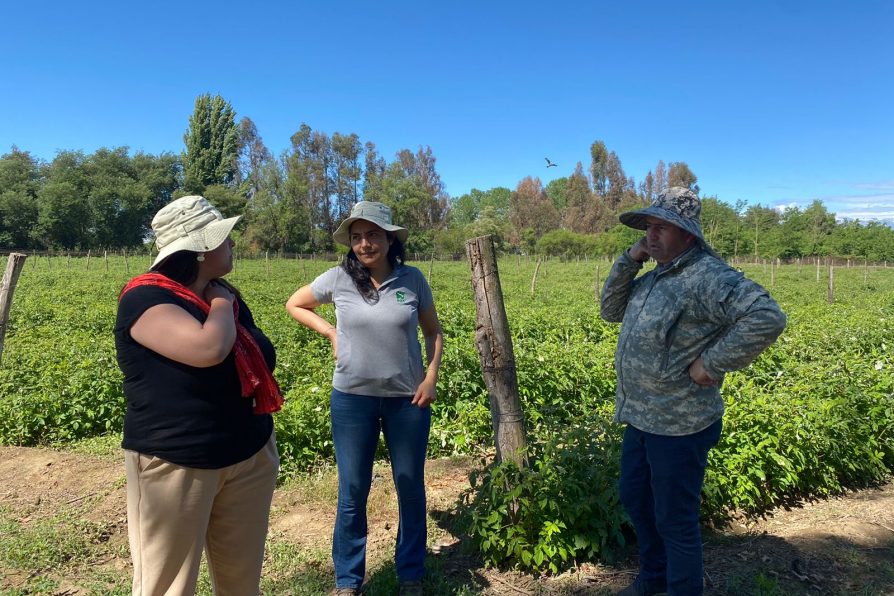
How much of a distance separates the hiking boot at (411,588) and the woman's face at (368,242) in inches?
61.0

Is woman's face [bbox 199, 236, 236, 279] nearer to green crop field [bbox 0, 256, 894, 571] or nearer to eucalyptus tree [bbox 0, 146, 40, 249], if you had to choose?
green crop field [bbox 0, 256, 894, 571]

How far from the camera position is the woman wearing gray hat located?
263 centimetres

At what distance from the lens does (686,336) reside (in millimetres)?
2293

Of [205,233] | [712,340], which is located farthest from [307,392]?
[712,340]

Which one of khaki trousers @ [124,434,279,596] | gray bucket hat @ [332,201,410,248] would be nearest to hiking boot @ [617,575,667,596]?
khaki trousers @ [124,434,279,596]

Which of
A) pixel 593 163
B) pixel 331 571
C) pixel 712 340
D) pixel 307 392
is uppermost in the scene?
pixel 593 163

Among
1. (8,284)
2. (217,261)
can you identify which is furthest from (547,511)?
(8,284)

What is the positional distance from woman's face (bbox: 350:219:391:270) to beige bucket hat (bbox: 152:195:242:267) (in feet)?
2.59

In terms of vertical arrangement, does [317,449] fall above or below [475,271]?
below

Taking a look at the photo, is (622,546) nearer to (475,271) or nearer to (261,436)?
(475,271)

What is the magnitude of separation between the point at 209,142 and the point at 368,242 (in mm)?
51801

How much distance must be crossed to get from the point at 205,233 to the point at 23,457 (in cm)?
421

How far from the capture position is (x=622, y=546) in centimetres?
309

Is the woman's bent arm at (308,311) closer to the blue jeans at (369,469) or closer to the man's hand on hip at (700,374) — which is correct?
the blue jeans at (369,469)
